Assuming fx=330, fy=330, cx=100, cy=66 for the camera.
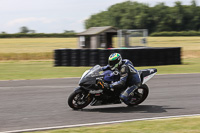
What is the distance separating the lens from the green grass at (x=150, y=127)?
598cm

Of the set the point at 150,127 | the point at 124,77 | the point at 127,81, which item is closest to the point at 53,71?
the point at 127,81

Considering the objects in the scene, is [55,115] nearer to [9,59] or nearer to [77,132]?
[77,132]

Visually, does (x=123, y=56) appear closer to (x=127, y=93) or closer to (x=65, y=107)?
(x=65, y=107)

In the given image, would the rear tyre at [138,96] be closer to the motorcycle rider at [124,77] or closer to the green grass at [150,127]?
the motorcycle rider at [124,77]

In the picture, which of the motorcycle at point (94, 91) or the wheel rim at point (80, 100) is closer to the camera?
the motorcycle at point (94, 91)

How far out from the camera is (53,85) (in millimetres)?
12562

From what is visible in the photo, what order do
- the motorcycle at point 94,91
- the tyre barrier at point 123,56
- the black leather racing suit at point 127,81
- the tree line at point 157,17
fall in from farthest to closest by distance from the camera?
1. the tree line at point 157,17
2. the tyre barrier at point 123,56
3. the black leather racing suit at point 127,81
4. the motorcycle at point 94,91

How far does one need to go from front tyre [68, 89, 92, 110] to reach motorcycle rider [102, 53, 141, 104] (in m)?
0.54

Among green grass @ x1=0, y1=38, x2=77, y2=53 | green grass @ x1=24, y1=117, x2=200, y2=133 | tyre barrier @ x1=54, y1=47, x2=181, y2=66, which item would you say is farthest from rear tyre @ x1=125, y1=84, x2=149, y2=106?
green grass @ x1=0, y1=38, x2=77, y2=53

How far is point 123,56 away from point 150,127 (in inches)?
509

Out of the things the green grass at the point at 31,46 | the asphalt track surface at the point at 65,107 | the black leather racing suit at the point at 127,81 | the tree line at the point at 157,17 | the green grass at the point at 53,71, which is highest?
the tree line at the point at 157,17

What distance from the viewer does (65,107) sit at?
27.9 ft

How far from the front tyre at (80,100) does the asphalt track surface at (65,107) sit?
0.52 ft

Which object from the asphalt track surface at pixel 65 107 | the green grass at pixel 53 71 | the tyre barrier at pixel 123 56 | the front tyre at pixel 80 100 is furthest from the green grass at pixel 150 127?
the tyre barrier at pixel 123 56
